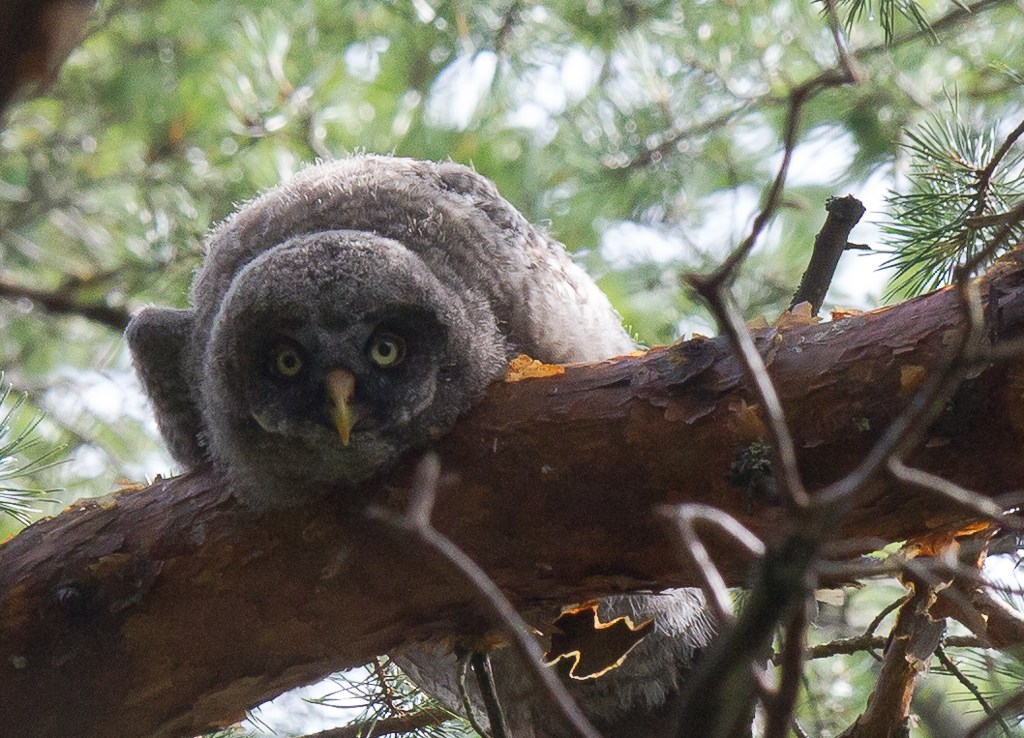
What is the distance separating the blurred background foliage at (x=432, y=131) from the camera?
5.43 m

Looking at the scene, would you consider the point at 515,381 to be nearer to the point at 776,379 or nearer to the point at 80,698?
the point at 776,379

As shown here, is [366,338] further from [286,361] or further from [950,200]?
[950,200]

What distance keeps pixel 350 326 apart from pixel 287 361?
238 mm

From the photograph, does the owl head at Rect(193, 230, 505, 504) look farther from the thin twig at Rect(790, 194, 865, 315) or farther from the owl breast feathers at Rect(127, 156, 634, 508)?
the thin twig at Rect(790, 194, 865, 315)

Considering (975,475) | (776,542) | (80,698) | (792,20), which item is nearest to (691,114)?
(792,20)

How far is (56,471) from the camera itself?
6195mm

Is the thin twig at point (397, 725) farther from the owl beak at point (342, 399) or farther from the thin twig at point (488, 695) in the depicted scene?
the owl beak at point (342, 399)

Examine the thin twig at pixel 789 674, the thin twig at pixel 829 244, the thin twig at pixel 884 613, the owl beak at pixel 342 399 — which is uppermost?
the thin twig at pixel 829 244

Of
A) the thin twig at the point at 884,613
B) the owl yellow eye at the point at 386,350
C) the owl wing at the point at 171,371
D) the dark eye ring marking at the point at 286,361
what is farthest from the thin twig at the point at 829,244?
the owl wing at the point at 171,371

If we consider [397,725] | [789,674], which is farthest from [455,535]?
[789,674]

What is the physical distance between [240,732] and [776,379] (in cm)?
218

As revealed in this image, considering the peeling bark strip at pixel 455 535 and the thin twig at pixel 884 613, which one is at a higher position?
the peeling bark strip at pixel 455 535

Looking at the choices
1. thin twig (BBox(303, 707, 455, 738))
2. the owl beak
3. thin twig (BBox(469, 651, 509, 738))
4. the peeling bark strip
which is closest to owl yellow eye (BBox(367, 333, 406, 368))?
the owl beak

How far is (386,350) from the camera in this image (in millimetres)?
3111
